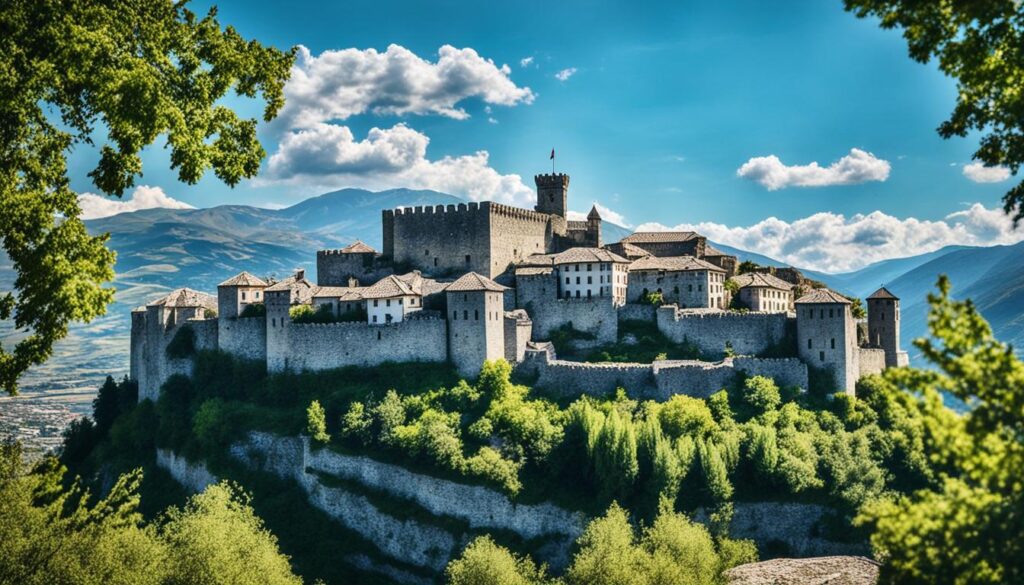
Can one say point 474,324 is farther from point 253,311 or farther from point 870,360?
point 870,360

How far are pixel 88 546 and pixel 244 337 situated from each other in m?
36.0

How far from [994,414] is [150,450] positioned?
57024mm

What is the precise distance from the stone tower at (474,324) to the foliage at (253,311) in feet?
41.6

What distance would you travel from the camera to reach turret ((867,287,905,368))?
178 ft

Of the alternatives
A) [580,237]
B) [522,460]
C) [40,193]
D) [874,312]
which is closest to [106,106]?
[40,193]

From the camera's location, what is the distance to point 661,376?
4988cm

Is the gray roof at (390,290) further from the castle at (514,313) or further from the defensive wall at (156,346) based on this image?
the defensive wall at (156,346)

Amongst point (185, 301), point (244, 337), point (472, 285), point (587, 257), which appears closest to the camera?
point (472, 285)

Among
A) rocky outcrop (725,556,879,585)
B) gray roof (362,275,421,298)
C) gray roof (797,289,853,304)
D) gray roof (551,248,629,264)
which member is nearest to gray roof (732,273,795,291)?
gray roof (797,289,853,304)

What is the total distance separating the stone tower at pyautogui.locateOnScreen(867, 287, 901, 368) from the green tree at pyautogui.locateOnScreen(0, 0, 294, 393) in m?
46.6

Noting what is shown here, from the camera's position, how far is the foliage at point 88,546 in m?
20.9

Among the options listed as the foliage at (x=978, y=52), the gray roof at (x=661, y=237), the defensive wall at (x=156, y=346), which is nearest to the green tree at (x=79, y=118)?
the foliage at (x=978, y=52)

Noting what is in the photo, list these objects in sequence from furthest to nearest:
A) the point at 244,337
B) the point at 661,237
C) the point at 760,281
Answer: the point at 661,237
the point at 244,337
the point at 760,281

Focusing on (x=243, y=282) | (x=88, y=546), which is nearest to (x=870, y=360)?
(x=243, y=282)
